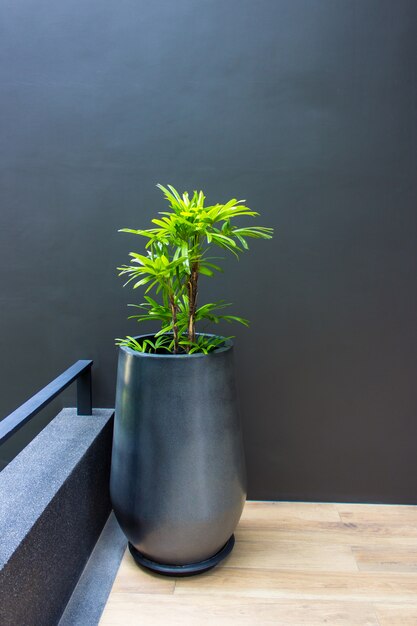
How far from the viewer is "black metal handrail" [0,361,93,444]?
908 mm

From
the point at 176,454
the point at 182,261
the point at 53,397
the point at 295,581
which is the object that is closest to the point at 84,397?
the point at 53,397

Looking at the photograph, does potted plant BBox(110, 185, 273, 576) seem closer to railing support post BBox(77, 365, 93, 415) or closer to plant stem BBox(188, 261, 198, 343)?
plant stem BBox(188, 261, 198, 343)

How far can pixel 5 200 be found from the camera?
137 centimetres

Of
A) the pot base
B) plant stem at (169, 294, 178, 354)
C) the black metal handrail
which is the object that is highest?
plant stem at (169, 294, 178, 354)

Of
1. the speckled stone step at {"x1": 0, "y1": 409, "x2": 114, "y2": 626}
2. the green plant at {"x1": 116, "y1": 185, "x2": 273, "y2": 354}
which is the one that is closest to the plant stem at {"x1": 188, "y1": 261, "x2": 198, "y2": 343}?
the green plant at {"x1": 116, "y1": 185, "x2": 273, "y2": 354}

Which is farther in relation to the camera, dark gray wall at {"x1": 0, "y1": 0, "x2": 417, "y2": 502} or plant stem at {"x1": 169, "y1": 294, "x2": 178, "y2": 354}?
dark gray wall at {"x1": 0, "y1": 0, "x2": 417, "y2": 502}

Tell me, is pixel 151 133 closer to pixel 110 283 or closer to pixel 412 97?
pixel 110 283

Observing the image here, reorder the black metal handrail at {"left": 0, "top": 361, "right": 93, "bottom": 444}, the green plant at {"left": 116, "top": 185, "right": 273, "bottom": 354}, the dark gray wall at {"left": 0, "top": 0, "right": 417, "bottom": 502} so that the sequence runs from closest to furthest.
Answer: the black metal handrail at {"left": 0, "top": 361, "right": 93, "bottom": 444}
the green plant at {"left": 116, "top": 185, "right": 273, "bottom": 354}
the dark gray wall at {"left": 0, "top": 0, "right": 417, "bottom": 502}

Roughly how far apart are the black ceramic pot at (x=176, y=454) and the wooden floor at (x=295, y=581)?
0.25 ft

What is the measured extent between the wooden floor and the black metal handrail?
1.47 feet

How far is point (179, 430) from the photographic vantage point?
1028 millimetres

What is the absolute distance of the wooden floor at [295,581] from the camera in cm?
100

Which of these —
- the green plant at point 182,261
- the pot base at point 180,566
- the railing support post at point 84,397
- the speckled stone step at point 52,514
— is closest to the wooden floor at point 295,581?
the pot base at point 180,566

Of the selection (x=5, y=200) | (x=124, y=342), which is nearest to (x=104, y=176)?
(x=5, y=200)
